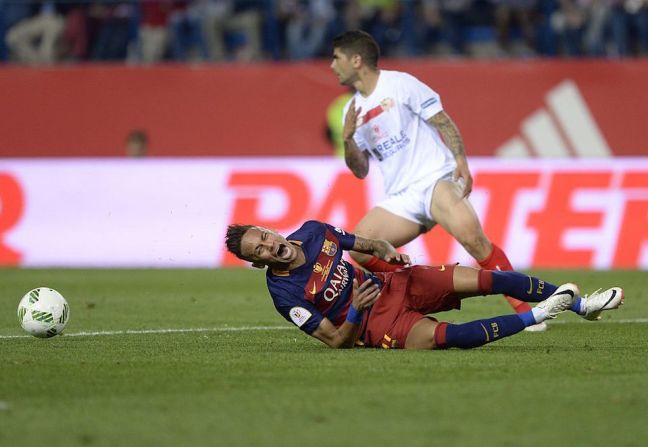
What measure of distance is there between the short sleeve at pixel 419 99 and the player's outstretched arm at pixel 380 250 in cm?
175

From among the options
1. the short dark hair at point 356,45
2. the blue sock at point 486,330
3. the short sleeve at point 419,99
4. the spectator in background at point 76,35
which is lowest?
the spectator in background at point 76,35

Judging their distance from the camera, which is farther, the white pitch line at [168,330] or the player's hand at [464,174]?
the white pitch line at [168,330]

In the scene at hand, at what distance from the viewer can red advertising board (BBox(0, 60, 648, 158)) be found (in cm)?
2228

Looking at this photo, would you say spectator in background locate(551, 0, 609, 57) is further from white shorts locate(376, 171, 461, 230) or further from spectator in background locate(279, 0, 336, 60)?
white shorts locate(376, 171, 461, 230)

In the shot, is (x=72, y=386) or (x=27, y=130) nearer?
(x=72, y=386)

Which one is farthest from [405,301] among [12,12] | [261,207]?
[12,12]

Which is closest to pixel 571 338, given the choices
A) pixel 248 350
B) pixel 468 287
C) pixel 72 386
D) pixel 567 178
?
pixel 468 287

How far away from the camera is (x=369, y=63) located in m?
10.5

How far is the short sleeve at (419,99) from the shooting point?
1038 cm

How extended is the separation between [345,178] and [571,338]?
850cm

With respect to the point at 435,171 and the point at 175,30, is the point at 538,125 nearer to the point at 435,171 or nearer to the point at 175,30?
the point at 175,30

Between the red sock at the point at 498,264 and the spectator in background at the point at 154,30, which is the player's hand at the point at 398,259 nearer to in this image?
the red sock at the point at 498,264

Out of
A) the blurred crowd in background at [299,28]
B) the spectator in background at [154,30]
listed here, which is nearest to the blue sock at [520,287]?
the blurred crowd in background at [299,28]

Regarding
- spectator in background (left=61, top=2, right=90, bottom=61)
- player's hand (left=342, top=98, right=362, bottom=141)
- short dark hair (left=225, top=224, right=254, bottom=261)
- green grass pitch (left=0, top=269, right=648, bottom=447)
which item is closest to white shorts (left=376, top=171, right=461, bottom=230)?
player's hand (left=342, top=98, right=362, bottom=141)
